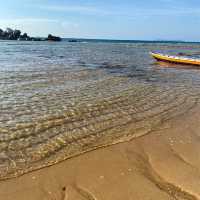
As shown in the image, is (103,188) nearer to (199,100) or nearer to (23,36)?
(199,100)

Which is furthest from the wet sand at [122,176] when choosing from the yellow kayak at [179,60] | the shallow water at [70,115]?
the yellow kayak at [179,60]

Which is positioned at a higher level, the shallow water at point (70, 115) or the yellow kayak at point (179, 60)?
the shallow water at point (70, 115)

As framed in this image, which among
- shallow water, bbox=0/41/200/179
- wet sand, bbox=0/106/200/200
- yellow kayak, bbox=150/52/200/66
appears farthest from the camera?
yellow kayak, bbox=150/52/200/66

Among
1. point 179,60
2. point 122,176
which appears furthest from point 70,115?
point 179,60

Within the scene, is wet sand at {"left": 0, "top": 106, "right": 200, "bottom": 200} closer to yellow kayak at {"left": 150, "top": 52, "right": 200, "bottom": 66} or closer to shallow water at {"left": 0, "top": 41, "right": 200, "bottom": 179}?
shallow water at {"left": 0, "top": 41, "right": 200, "bottom": 179}

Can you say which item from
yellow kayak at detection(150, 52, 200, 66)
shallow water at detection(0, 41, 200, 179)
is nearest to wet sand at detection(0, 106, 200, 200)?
shallow water at detection(0, 41, 200, 179)

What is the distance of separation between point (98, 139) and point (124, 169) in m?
1.96

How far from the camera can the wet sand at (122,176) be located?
5.34 metres

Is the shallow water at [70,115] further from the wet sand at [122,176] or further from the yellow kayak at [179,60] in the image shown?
the yellow kayak at [179,60]

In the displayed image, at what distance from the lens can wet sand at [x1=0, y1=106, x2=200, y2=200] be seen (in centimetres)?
534

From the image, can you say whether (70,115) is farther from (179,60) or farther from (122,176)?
(179,60)

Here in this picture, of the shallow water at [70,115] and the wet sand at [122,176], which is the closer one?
the wet sand at [122,176]

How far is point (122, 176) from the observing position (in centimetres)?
604

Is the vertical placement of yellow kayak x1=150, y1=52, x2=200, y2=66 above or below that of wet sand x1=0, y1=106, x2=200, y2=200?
below
